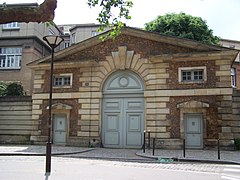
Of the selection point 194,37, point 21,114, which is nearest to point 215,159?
point 21,114

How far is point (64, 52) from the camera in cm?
2003

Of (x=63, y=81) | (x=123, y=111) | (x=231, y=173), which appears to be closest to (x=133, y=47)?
(x=123, y=111)

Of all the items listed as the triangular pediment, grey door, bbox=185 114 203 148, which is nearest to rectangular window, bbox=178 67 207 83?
the triangular pediment

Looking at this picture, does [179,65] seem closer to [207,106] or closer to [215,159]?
[207,106]

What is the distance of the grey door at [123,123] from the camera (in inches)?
708

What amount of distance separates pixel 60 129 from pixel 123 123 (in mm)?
4241

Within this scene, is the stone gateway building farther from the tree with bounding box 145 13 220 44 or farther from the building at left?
the tree with bounding box 145 13 220 44

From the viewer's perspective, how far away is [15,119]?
20688 mm

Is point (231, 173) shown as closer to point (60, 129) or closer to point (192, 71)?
point (192, 71)

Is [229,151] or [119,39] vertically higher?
[119,39]

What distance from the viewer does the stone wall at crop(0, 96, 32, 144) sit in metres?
20.4

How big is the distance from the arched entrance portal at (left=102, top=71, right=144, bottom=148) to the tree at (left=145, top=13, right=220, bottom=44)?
11565 mm

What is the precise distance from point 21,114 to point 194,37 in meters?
17.4

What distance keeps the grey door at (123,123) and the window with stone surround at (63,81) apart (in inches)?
114
